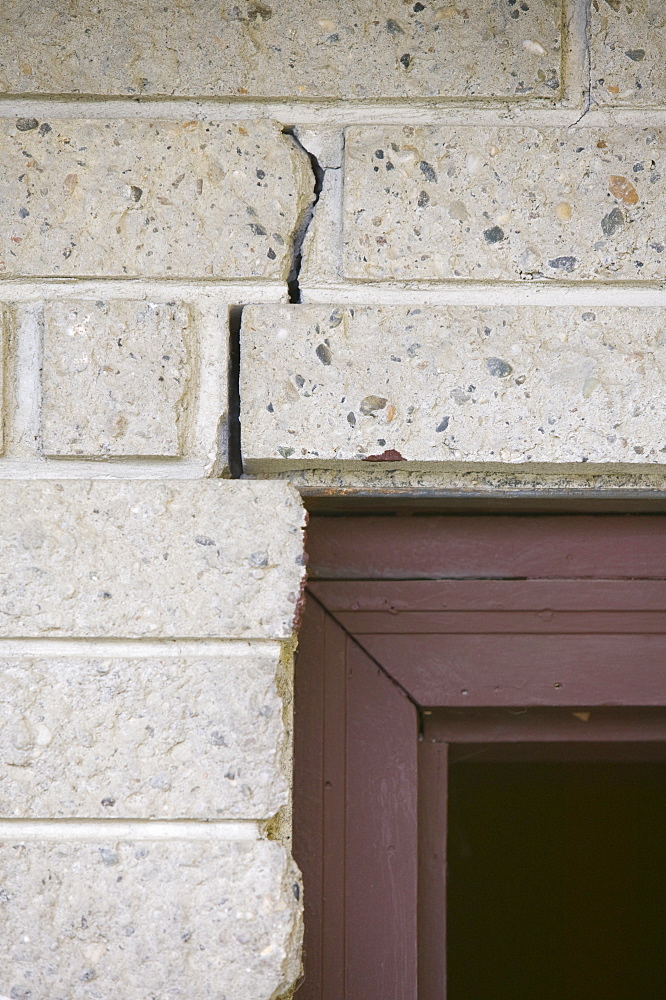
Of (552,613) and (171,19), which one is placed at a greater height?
(171,19)

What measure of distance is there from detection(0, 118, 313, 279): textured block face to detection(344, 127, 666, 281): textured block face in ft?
0.30

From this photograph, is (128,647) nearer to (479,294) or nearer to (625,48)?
(479,294)

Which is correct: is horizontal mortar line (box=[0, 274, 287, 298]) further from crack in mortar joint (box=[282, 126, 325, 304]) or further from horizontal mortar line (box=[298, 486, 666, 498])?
horizontal mortar line (box=[298, 486, 666, 498])

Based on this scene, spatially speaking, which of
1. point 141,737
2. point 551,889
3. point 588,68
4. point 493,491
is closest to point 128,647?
point 141,737

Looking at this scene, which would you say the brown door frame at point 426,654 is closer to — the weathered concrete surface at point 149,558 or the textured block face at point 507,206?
the weathered concrete surface at point 149,558

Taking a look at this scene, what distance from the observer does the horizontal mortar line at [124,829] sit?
37.1 inches

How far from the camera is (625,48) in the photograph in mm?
1014

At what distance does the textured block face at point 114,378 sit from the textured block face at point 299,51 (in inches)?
10.5

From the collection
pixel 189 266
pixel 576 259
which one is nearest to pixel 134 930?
pixel 189 266

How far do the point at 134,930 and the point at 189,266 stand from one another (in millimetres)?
726

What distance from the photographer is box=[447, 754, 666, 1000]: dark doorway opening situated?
3.28 meters

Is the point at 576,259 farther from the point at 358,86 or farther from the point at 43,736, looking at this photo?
the point at 43,736

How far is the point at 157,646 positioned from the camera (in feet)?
3.15

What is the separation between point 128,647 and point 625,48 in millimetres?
888
